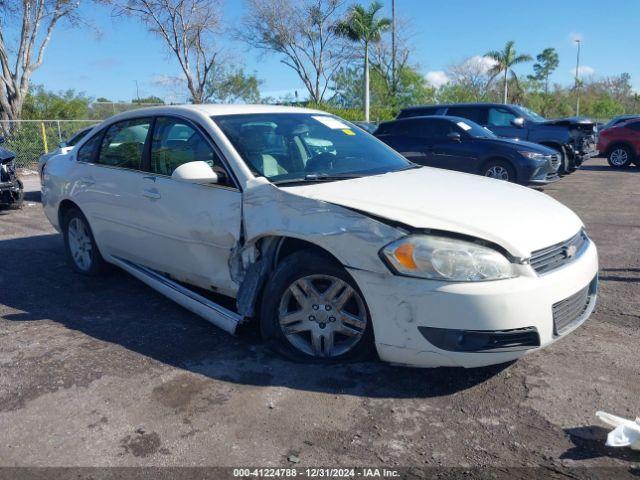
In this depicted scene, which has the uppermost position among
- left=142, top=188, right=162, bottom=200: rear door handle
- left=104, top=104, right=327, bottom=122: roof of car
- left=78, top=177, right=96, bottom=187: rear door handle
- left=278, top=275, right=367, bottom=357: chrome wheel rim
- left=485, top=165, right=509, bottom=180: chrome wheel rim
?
left=104, top=104, right=327, bottom=122: roof of car

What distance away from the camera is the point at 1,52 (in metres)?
20.3

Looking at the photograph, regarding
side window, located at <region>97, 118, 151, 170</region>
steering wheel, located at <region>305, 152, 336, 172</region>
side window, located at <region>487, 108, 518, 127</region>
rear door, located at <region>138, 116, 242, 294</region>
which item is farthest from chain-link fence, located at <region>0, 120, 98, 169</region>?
steering wheel, located at <region>305, 152, 336, 172</region>

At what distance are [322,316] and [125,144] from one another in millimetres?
2605

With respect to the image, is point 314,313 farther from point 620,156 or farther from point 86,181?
point 620,156

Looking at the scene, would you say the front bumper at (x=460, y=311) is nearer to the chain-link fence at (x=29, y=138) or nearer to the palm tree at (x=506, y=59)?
the chain-link fence at (x=29, y=138)

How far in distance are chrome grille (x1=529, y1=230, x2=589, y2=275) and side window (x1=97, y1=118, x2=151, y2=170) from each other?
3.11m

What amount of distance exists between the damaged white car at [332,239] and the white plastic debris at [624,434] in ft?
1.70

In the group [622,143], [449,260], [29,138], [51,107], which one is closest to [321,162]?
[449,260]

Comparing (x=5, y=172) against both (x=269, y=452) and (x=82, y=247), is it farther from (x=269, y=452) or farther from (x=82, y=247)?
(x=269, y=452)

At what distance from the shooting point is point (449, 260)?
2.99 metres

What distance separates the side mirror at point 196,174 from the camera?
12.5 feet

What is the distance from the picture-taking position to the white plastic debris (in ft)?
8.79

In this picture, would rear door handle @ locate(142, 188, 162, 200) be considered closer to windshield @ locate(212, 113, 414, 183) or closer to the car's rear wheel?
windshield @ locate(212, 113, 414, 183)

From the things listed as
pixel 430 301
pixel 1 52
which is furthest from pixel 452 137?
pixel 1 52
